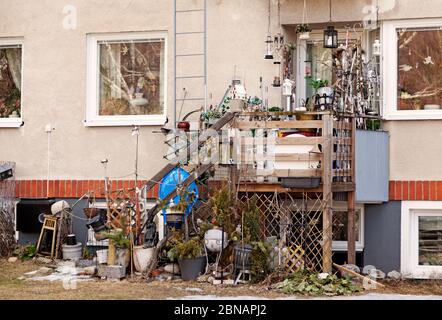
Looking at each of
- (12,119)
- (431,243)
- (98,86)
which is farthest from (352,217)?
(12,119)

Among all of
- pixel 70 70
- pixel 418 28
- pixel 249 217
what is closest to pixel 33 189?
pixel 70 70

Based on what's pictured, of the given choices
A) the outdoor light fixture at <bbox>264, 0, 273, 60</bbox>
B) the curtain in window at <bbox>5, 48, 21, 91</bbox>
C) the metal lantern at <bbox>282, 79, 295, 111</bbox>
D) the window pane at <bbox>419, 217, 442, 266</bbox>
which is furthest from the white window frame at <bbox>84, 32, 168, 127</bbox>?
the window pane at <bbox>419, 217, 442, 266</bbox>

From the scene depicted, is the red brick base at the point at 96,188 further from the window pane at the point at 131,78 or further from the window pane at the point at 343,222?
the window pane at the point at 131,78

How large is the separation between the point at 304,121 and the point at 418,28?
2.49m

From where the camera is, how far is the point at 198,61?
523 inches

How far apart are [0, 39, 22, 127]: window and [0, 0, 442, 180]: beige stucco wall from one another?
22 cm

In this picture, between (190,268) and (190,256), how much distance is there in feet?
0.54

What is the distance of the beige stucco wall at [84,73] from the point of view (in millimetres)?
12641

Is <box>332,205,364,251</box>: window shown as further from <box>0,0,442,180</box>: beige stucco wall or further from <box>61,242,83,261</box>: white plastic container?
<box>61,242,83,261</box>: white plastic container

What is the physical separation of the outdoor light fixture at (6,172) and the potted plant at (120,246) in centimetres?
268

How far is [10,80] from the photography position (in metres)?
14.3

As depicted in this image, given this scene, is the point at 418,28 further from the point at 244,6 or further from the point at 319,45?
the point at 244,6

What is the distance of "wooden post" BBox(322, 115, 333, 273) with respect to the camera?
447 inches

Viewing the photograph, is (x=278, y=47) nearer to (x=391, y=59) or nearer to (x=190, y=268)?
(x=391, y=59)
